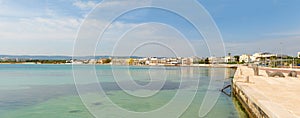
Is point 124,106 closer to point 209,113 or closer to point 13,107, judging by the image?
point 209,113

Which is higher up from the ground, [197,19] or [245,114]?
[197,19]

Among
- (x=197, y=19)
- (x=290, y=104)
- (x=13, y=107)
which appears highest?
(x=197, y=19)

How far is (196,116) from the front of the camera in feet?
32.1

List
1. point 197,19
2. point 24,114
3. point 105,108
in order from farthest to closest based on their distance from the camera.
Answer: point 105,108
point 24,114
point 197,19

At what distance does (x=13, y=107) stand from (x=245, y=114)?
1112cm

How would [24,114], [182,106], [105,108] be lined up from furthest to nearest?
1. [182,106]
2. [105,108]
3. [24,114]

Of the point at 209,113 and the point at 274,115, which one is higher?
the point at 274,115

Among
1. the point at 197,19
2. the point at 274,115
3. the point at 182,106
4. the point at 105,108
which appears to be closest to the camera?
the point at 274,115

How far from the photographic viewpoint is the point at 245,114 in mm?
10070

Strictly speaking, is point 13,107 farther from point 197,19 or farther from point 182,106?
point 197,19

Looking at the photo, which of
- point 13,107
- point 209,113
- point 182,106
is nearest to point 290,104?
point 209,113

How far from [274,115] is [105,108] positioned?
8014mm

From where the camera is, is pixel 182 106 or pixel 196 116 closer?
pixel 196 116

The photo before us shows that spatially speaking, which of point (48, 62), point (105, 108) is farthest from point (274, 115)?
point (48, 62)
